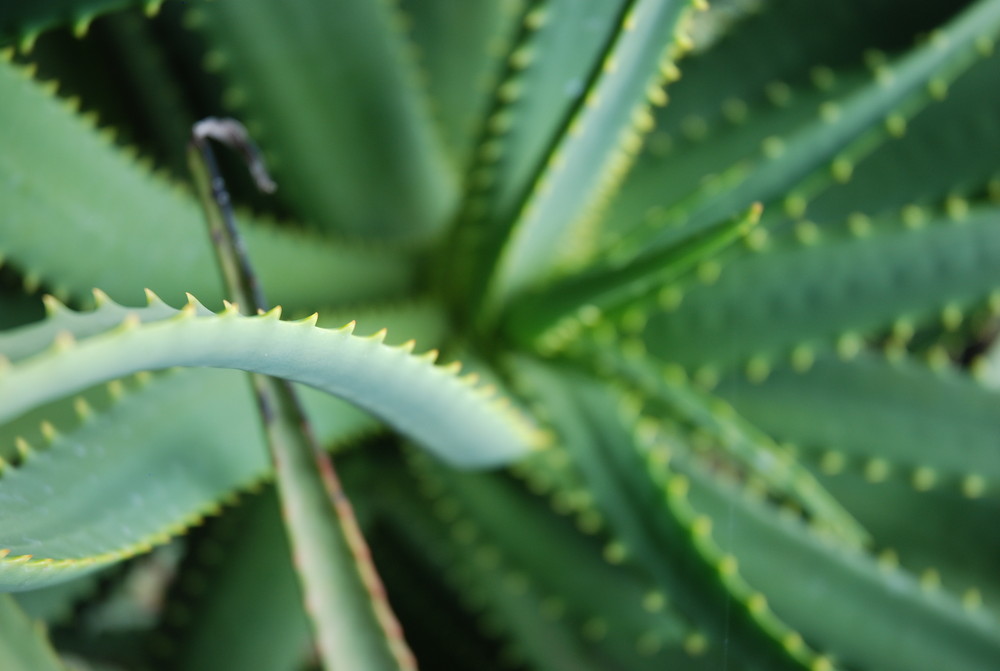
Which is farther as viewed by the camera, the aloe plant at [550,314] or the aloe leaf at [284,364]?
the aloe plant at [550,314]

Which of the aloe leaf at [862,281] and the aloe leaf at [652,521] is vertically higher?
the aloe leaf at [862,281]

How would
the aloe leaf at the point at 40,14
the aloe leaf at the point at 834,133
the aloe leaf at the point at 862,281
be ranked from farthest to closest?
1. the aloe leaf at the point at 862,281
2. the aloe leaf at the point at 834,133
3. the aloe leaf at the point at 40,14

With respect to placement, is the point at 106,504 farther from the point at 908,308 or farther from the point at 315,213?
the point at 908,308

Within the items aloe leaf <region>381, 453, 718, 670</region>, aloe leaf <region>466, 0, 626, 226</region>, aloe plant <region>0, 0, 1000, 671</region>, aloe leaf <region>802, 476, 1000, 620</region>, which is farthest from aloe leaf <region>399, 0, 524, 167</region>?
aloe leaf <region>802, 476, 1000, 620</region>

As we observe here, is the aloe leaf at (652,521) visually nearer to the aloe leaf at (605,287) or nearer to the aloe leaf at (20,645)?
the aloe leaf at (605,287)

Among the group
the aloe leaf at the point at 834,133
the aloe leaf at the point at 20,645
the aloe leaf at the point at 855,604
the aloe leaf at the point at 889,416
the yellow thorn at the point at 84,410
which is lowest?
the aloe leaf at the point at 855,604

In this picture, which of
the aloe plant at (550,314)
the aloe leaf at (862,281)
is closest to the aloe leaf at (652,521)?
the aloe plant at (550,314)

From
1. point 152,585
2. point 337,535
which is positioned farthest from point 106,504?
point 152,585
